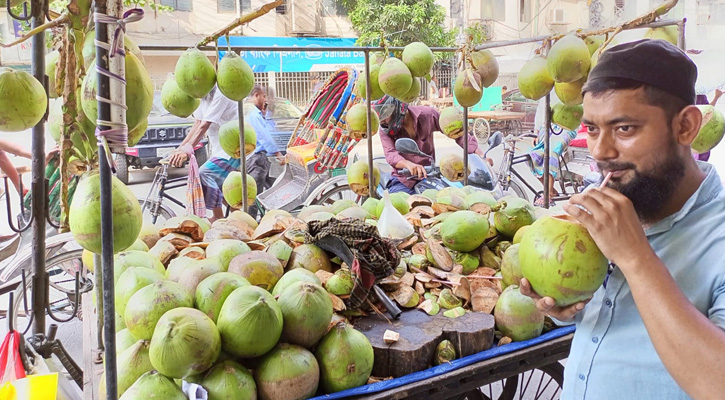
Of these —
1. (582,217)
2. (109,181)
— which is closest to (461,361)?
(582,217)

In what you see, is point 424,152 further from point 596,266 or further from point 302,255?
point 596,266

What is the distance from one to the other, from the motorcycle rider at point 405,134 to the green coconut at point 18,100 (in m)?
3.31

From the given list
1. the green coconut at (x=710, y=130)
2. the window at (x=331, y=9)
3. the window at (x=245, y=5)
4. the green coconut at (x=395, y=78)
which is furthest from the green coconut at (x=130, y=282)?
the window at (x=331, y=9)

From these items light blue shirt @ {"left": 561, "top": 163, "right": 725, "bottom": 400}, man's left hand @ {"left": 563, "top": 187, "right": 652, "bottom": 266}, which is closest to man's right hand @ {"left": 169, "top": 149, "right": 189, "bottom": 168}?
light blue shirt @ {"left": 561, "top": 163, "right": 725, "bottom": 400}

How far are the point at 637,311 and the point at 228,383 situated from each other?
1096mm

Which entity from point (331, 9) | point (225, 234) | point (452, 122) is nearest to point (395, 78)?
point (452, 122)

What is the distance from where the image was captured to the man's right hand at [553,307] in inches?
53.9

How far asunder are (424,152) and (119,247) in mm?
3988

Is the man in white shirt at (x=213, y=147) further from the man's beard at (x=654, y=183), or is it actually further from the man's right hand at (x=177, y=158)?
the man's beard at (x=654, y=183)

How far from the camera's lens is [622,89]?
1.25m

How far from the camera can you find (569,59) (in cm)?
247

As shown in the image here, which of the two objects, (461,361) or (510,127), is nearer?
(461,361)

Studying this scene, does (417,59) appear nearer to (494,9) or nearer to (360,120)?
(360,120)

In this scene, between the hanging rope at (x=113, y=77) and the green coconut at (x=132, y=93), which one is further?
the green coconut at (x=132, y=93)
